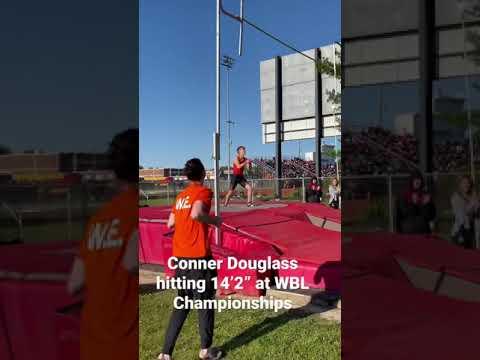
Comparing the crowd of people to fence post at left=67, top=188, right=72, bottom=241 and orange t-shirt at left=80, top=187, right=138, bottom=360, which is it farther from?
fence post at left=67, top=188, right=72, bottom=241

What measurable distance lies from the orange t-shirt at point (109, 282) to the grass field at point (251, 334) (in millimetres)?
975

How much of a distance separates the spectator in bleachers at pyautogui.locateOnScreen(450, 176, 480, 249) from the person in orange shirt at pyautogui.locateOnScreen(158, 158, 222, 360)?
1.39 metres

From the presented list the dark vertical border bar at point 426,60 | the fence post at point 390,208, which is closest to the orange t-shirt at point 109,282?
the dark vertical border bar at point 426,60

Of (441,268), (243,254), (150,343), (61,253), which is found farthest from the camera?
(243,254)

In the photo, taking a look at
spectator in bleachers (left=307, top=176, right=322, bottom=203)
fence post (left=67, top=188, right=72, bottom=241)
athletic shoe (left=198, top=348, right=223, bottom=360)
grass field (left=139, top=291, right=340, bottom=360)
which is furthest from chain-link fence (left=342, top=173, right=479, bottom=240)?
spectator in bleachers (left=307, top=176, right=322, bottom=203)

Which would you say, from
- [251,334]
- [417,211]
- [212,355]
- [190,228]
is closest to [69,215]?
[190,228]

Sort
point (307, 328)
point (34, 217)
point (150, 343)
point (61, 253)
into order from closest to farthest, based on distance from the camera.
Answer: point (34, 217)
point (61, 253)
point (150, 343)
point (307, 328)

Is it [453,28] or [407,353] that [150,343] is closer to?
[407,353]

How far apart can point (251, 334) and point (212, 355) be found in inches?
15.8

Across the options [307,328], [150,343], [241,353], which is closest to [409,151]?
[307,328]

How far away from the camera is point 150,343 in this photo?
8.28 ft

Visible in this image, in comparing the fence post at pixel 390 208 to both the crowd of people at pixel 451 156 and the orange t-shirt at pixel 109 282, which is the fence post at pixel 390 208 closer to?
the crowd of people at pixel 451 156

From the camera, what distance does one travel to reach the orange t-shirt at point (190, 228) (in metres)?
2.28

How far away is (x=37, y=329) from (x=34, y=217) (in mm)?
411
